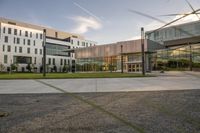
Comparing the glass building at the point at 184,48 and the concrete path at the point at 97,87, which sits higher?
the glass building at the point at 184,48

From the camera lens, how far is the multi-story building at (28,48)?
86.3 metres

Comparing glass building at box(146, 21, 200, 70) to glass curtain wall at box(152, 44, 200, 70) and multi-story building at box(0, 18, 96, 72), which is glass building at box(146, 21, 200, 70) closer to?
glass curtain wall at box(152, 44, 200, 70)

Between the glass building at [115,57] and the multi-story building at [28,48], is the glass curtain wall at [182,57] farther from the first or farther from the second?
the multi-story building at [28,48]

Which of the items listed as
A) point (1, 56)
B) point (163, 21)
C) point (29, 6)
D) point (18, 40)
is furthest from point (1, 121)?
point (18, 40)

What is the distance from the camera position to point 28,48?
9612cm

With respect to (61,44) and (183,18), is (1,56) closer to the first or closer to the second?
(61,44)

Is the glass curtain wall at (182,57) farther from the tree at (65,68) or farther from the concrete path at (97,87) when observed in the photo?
the tree at (65,68)

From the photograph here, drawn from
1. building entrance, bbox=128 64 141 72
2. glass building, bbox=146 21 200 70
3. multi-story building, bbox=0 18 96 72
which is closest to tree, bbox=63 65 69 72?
multi-story building, bbox=0 18 96 72

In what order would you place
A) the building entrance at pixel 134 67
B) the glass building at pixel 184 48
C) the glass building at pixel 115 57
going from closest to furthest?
the glass building at pixel 184 48 < the glass building at pixel 115 57 < the building entrance at pixel 134 67

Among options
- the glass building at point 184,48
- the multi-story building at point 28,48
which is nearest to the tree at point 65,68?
the multi-story building at point 28,48

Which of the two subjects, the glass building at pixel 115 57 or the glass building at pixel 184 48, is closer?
the glass building at pixel 184 48

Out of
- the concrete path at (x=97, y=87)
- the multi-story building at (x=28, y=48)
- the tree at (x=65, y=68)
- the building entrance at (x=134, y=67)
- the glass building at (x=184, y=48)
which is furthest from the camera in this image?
the tree at (x=65, y=68)

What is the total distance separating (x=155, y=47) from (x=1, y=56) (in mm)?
59300

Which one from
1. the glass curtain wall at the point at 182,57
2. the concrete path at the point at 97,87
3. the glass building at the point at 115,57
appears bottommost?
the concrete path at the point at 97,87
